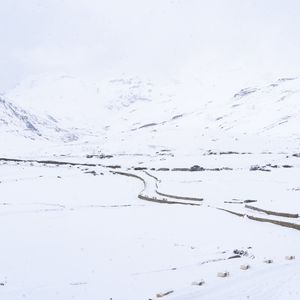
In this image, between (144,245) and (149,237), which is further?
(149,237)

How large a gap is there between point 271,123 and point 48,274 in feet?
578

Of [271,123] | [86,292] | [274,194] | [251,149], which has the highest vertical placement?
[271,123]

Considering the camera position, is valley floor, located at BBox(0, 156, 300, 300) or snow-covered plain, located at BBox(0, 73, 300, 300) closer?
valley floor, located at BBox(0, 156, 300, 300)

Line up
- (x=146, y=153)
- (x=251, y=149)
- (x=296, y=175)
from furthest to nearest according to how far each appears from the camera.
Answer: (x=146, y=153) → (x=251, y=149) → (x=296, y=175)

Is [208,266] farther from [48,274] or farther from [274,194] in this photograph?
[274,194]

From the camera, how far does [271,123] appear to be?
622ft

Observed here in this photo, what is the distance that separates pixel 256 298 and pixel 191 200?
1123 inches

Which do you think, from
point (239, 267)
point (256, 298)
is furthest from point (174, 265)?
point (256, 298)

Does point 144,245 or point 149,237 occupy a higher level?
point 149,237

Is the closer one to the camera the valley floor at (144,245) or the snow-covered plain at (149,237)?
the valley floor at (144,245)

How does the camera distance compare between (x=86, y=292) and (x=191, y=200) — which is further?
(x=191, y=200)

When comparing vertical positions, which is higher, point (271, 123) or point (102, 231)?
point (271, 123)

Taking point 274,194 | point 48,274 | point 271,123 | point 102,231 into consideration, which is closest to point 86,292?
point 48,274

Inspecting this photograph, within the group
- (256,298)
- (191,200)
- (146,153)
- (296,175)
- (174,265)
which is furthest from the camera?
(146,153)
